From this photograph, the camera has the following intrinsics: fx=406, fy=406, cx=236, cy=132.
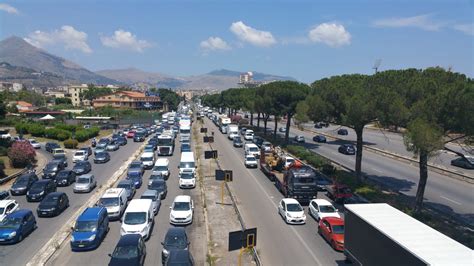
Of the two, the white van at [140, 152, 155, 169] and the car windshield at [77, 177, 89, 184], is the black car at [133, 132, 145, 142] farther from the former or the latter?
the car windshield at [77, 177, 89, 184]

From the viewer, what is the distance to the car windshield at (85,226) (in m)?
22.8

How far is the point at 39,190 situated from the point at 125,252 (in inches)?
680

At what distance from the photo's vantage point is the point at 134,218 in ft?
79.4

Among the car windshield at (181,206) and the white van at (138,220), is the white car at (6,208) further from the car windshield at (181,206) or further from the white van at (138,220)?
the car windshield at (181,206)

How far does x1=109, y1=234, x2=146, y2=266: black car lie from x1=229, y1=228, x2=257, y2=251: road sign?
574 cm

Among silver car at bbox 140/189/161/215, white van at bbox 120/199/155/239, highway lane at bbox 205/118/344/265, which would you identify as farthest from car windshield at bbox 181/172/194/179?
white van at bbox 120/199/155/239

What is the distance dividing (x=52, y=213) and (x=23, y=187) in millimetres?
8686

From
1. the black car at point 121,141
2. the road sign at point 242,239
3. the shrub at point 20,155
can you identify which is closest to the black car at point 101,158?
the shrub at point 20,155

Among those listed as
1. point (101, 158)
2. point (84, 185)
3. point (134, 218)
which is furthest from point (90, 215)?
point (101, 158)

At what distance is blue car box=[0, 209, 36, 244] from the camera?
23.2 m

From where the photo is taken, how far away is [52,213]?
28.4 meters

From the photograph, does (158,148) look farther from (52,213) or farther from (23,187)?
(52,213)

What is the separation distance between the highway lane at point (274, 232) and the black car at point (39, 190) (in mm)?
15639

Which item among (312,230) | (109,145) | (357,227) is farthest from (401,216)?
(109,145)
